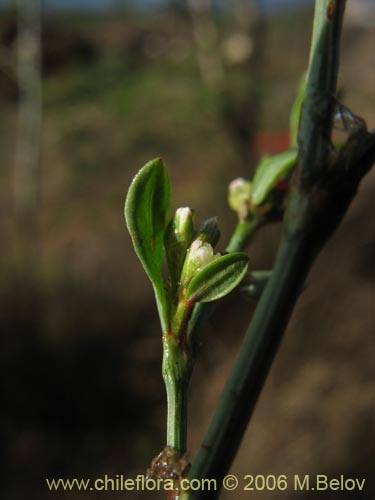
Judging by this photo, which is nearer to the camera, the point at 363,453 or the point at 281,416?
the point at 363,453

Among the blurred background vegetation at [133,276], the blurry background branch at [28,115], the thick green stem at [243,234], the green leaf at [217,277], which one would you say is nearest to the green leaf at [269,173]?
the thick green stem at [243,234]

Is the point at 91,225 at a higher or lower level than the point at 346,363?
higher

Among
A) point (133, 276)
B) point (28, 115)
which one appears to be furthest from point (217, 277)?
point (28, 115)

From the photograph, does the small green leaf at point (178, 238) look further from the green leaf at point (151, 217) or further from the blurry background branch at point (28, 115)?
the blurry background branch at point (28, 115)

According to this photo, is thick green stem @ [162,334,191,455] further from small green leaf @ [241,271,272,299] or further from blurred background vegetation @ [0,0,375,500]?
blurred background vegetation @ [0,0,375,500]

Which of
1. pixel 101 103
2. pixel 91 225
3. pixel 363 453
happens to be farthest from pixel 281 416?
pixel 101 103

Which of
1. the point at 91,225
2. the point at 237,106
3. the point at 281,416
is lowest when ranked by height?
the point at 281,416

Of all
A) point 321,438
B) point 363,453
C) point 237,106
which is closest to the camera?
point 363,453

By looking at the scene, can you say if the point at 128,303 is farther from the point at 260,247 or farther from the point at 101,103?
the point at 101,103
